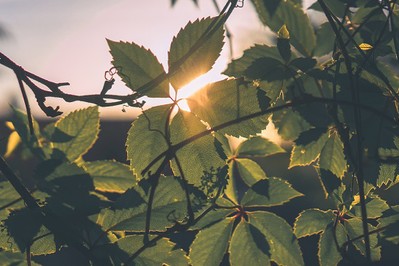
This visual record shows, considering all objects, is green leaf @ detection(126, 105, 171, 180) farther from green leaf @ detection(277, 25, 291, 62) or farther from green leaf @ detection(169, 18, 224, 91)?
green leaf @ detection(277, 25, 291, 62)

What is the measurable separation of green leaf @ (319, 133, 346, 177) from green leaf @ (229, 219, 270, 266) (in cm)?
17

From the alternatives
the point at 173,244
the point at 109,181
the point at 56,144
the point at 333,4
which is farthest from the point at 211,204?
the point at 333,4

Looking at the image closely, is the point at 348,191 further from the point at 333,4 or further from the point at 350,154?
the point at 333,4

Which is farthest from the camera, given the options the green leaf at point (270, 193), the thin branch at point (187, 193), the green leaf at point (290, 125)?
the green leaf at point (290, 125)

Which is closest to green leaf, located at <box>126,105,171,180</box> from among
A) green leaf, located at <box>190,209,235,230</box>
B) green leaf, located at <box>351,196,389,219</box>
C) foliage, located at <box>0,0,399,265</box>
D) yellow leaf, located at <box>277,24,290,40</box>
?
foliage, located at <box>0,0,399,265</box>

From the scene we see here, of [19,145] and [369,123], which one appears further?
[19,145]

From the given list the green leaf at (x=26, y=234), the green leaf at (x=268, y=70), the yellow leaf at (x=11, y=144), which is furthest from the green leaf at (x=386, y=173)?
the yellow leaf at (x=11, y=144)

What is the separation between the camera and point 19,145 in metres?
1.33

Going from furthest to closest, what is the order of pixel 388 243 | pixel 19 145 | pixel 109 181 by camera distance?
pixel 19 145
pixel 109 181
pixel 388 243

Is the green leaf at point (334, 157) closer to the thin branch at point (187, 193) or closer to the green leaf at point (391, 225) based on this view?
the green leaf at point (391, 225)

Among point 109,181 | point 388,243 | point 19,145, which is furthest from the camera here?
point 19,145

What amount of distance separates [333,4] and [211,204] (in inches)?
17.9

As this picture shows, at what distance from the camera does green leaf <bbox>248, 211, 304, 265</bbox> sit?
3.29 feet

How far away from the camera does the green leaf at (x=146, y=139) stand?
0.97m
